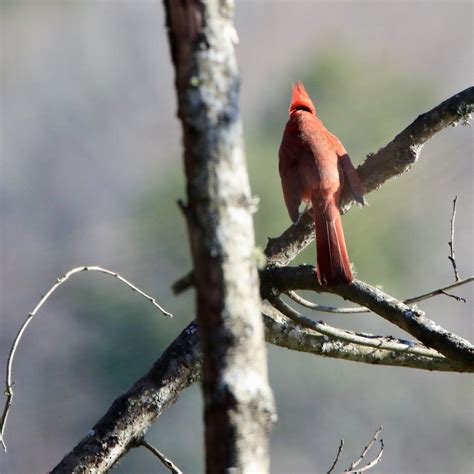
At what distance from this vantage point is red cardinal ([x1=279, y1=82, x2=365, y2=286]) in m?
3.15

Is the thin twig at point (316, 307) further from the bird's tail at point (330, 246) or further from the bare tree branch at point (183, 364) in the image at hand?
the bare tree branch at point (183, 364)

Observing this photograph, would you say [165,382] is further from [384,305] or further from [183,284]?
[183,284]

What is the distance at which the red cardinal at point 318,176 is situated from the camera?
315 centimetres

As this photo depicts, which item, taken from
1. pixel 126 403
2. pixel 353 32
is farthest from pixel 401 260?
pixel 126 403

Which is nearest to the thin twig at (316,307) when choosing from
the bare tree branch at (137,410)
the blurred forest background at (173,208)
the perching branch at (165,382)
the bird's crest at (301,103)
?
the perching branch at (165,382)

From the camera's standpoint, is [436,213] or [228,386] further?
[436,213]

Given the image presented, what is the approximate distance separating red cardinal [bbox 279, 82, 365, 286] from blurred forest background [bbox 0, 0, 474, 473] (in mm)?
7743

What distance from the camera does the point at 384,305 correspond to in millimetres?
2213

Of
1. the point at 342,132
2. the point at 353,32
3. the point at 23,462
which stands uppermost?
the point at 353,32

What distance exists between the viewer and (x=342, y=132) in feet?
69.7

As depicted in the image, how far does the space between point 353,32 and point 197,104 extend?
89.6 ft

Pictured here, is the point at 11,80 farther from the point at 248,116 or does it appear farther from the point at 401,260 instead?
the point at 401,260

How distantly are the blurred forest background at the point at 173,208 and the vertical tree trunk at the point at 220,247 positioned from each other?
961cm

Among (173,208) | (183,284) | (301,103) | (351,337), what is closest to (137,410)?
(351,337)
